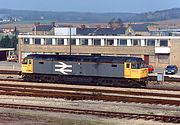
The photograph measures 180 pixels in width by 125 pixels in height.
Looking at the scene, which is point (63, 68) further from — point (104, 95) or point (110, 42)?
point (110, 42)

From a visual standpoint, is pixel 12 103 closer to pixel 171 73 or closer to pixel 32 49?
pixel 171 73

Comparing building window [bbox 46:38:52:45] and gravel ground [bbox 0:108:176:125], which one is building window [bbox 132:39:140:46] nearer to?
building window [bbox 46:38:52:45]

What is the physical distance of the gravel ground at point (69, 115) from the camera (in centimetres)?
2186

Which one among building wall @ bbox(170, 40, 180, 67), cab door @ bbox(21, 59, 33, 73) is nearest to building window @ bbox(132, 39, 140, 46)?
building wall @ bbox(170, 40, 180, 67)

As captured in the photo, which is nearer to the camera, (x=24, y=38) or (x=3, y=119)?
(x=3, y=119)

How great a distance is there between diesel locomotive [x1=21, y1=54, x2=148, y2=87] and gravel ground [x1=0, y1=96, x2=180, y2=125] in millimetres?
10591

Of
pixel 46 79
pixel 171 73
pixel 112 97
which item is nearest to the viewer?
pixel 112 97

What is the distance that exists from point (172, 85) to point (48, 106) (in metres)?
17.3

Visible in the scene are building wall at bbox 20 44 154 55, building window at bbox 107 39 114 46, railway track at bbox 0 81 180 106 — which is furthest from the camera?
building window at bbox 107 39 114 46

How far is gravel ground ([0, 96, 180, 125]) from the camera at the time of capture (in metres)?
21.9

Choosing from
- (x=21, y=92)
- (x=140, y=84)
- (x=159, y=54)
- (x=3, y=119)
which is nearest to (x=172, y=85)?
(x=140, y=84)

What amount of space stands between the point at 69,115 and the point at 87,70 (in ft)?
57.3

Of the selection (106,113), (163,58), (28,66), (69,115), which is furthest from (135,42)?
(69,115)

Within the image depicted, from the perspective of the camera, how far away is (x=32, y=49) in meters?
85.1
